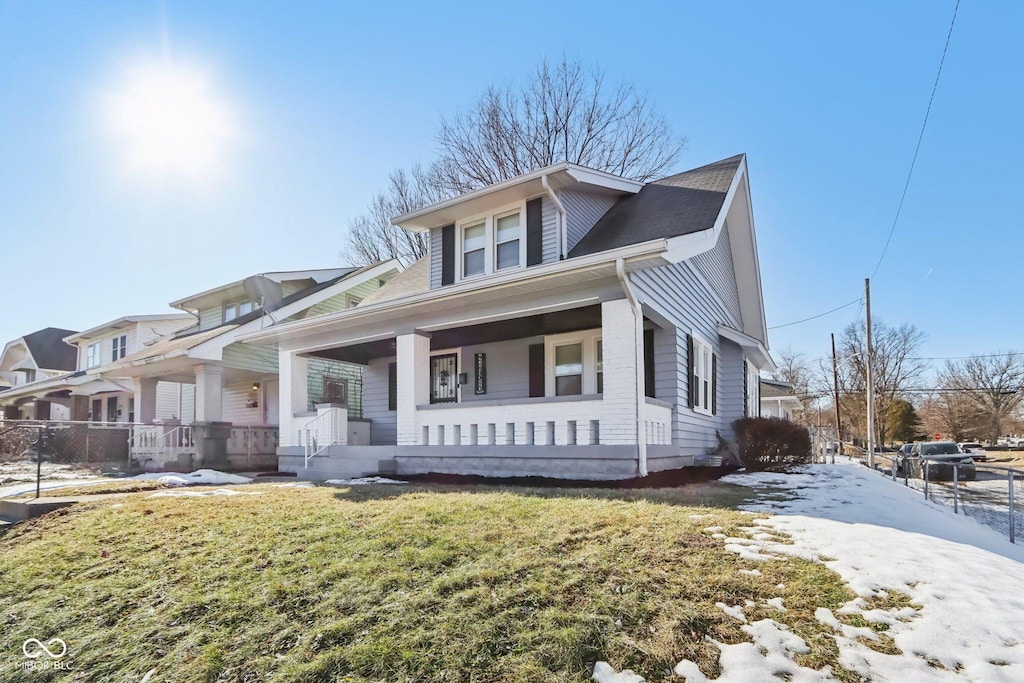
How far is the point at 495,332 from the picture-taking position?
37.4ft

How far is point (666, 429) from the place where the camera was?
977 cm

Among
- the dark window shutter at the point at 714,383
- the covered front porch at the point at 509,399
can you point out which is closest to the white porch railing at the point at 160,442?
the covered front porch at the point at 509,399

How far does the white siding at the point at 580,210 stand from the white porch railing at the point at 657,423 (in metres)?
3.13

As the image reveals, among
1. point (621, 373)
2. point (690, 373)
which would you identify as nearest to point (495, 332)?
point (621, 373)

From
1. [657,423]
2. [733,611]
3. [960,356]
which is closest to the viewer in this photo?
[733,611]

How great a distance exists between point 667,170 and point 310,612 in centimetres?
2112

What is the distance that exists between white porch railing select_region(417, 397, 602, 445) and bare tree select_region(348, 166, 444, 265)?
16.0 m

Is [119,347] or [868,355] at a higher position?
[119,347]

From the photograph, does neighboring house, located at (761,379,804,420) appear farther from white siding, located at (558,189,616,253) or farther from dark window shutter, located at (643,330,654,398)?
white siding, located at (558,189,616,253)

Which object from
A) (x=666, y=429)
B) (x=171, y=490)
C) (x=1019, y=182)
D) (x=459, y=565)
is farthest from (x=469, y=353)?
(x=1019, y=182)

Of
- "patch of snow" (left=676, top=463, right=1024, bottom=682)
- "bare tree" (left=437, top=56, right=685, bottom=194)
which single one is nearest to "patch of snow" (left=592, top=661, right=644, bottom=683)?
"patch of snow" (left=676, top=463, right=1024, bottom=682)

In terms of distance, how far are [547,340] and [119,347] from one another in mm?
20580

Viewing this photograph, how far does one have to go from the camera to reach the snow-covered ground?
9.40 ft

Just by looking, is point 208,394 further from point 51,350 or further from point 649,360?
point 51,350
